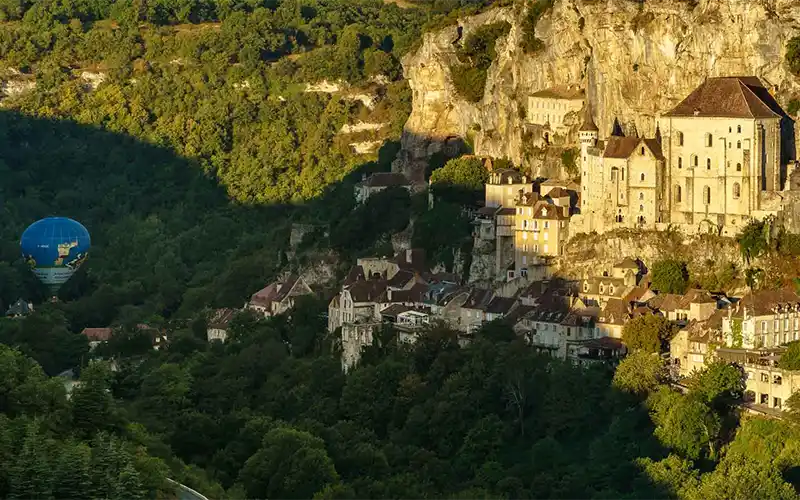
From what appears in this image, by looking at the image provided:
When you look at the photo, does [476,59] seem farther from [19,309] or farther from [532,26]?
[19,309]

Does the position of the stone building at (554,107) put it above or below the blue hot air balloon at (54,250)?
above

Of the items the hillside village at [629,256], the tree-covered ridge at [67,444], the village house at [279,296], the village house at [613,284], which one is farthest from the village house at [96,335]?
the tree-covered ridge at [67,444]

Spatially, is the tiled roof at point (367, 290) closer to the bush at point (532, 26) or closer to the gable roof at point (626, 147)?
the gable roof at point (626, 147)

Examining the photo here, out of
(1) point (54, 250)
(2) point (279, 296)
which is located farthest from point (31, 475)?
(1) point (54, 250)

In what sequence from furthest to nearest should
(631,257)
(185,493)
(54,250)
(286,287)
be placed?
(54,250)
(286,287)
(631,257)
(185,493)

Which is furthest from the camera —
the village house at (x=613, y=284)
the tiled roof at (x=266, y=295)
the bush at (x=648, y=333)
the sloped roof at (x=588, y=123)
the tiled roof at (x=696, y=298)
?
the tiled roof at (x=266, y=295)

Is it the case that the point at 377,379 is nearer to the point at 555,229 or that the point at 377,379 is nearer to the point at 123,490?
the point at 555,229

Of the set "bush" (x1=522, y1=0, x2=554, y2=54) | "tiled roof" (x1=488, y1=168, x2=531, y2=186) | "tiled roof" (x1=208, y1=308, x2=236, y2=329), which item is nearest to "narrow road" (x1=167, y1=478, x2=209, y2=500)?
"tiled roof" (x1=488, y1=168, x2=531, y2=186)

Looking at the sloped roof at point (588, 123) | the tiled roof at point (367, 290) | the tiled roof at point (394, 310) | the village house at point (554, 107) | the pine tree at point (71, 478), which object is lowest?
the pine tree at point (71, 478)

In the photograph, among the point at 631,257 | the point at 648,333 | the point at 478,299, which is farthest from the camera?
the point at 478,299
